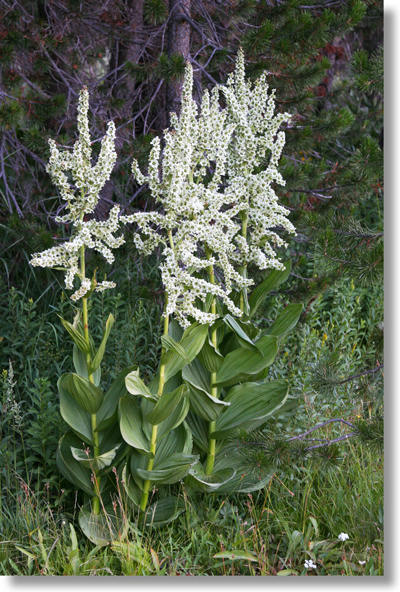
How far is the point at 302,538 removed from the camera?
3094 mm

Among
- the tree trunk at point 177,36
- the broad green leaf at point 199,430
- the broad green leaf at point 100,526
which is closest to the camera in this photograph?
the broad green leaf at point 100,526

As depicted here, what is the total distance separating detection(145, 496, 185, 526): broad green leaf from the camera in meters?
3.07

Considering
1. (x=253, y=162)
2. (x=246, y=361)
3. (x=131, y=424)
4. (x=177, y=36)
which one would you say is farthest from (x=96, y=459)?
(x=177, y=36)

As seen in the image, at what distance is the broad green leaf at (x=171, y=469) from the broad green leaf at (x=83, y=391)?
1.13 feet

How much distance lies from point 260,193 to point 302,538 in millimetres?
1614

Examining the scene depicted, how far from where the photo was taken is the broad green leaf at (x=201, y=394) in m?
3.01

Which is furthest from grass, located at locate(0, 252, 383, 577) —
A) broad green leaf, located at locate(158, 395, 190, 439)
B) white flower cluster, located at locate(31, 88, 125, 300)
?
white flower cluster, located at locate(31, 88, 125, 300)

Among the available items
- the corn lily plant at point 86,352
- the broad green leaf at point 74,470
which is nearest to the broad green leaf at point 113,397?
the corn lily plant at point 86,352

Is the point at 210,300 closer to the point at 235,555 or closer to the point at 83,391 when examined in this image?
the point at 83,391

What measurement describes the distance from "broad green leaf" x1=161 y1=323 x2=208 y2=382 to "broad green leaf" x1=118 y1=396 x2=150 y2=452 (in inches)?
7.6

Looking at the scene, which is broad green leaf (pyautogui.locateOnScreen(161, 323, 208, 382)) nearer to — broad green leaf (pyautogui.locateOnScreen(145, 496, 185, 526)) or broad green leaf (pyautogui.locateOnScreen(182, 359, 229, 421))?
broad green leaf (pyautogui.locateOnScreen(182, 359, 229, 421))

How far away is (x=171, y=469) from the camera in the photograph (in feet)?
9.36

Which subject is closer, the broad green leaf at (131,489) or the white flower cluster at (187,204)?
the white flower cluster at (187,204)

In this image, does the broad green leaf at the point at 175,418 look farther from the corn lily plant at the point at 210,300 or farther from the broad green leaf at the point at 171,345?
the broad green leaf at the point at 171,345
